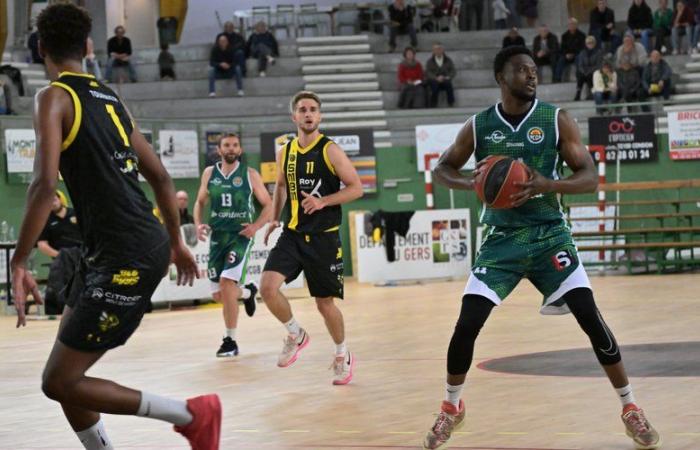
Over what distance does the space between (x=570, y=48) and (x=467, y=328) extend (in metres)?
21.7

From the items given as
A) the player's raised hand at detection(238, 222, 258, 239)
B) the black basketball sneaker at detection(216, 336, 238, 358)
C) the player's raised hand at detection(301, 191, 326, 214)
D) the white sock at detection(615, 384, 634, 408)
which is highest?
the player's raised hand at detection(301, 191, 326, 214)

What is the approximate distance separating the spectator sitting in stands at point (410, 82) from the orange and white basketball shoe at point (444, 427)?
67.6ft

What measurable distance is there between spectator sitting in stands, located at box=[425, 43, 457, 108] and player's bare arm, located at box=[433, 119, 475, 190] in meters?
20.0

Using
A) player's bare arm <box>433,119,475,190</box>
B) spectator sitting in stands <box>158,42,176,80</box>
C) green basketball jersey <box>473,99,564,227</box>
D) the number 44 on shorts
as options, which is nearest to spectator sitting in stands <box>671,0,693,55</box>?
spectator sitting in stands <box>158,42,176,80</box>

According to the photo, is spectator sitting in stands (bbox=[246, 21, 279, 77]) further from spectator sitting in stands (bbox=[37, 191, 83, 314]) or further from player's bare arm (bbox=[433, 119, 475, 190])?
player's bare arm (bbox=[433, 119, 475, 190])

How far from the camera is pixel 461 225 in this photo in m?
22.1

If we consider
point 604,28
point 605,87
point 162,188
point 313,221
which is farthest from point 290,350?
point 604,28

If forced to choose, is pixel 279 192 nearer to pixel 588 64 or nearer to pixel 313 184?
pixel 313 184

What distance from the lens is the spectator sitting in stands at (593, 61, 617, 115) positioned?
24.6 meters

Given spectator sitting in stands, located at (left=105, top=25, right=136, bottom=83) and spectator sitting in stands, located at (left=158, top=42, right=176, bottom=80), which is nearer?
spectator sitting in stands, located at (left=105, top=25, right=136, bottom=83)

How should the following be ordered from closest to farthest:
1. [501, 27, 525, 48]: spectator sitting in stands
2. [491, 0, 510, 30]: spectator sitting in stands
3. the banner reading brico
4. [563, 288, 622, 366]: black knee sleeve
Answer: [563, 288, 622, 366]: black knee sleeve, the banner reading brico, [501, 27, 525, 48]: spectator sitting in stands, [491, 0, 510, 30]: spectator sitting in stands

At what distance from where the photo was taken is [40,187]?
16.0 feet

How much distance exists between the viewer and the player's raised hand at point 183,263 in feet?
17.6

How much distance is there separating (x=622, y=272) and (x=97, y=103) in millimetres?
17259
